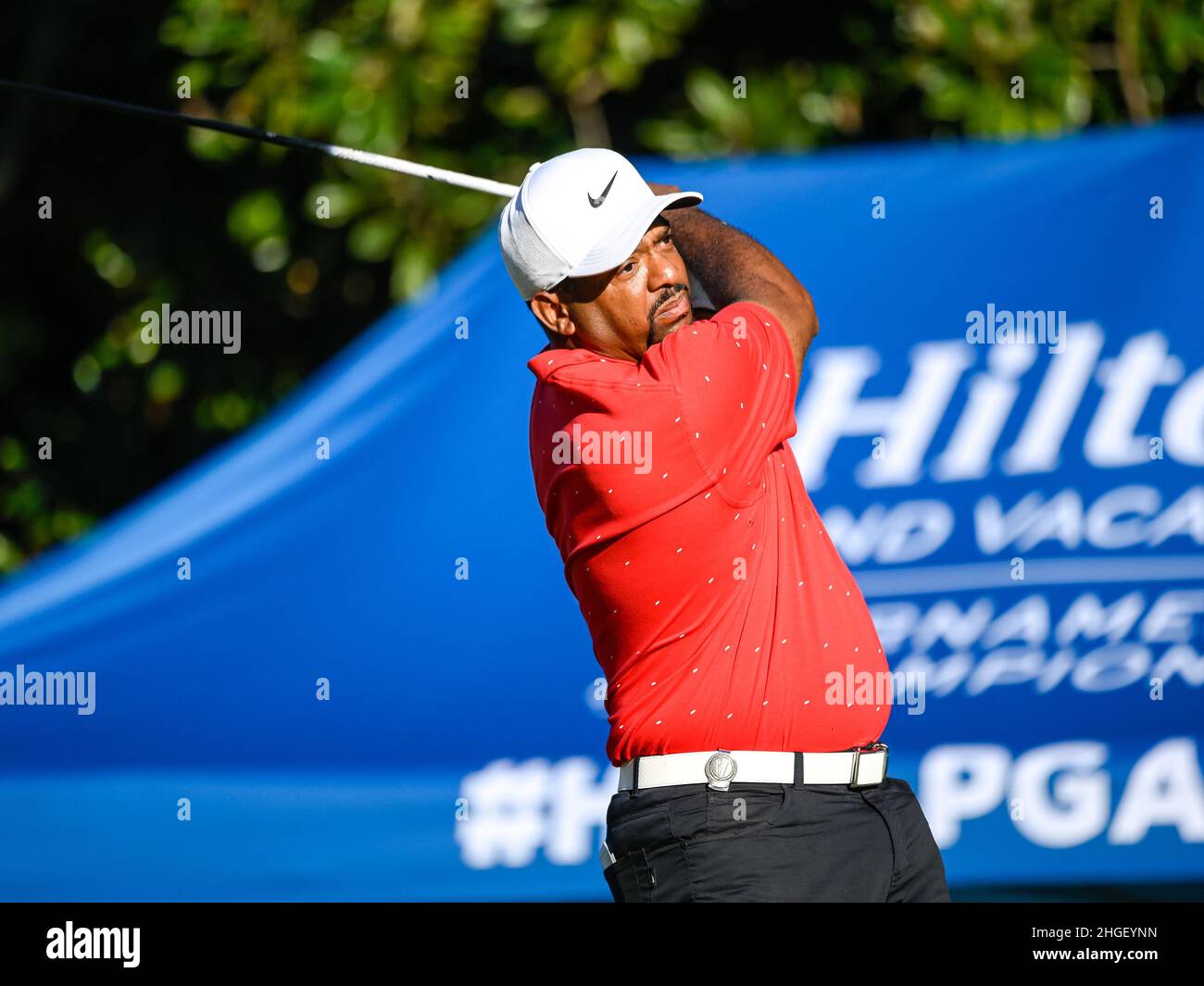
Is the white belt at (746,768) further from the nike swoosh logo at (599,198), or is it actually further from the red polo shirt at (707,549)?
the nike swoosh logo at (599,198)

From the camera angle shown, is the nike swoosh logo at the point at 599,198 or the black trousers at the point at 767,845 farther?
the nike swoosh logo at the point at 599,198

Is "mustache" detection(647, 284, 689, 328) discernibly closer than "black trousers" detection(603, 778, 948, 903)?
No

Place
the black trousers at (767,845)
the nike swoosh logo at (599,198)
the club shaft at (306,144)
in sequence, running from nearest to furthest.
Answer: the black trousers at (767,845)
the nike swoosh logo at (599,198)
the club shaft at (306,144)

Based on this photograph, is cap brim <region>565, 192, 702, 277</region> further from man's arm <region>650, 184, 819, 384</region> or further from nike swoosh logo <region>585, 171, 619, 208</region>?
man's arm <region>650, 184, 819, 384</region>

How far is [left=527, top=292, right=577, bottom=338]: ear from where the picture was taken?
2.52 metres

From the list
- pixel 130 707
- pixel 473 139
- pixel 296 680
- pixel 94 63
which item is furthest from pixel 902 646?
pixel 94 63

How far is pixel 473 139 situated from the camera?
4.84m

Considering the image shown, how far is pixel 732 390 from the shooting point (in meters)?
2.39

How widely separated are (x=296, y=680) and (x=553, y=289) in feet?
5.24

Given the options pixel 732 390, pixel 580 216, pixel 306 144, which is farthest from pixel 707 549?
pixel 306 144

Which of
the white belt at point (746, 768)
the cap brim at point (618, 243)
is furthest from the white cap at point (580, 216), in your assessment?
the white belt at point (746, 768)

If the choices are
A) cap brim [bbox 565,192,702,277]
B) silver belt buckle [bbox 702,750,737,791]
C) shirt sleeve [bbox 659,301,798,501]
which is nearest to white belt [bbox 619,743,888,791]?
silver belt buckle [bbox 702,750,737,791]

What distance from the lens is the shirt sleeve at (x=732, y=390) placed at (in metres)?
2.38
